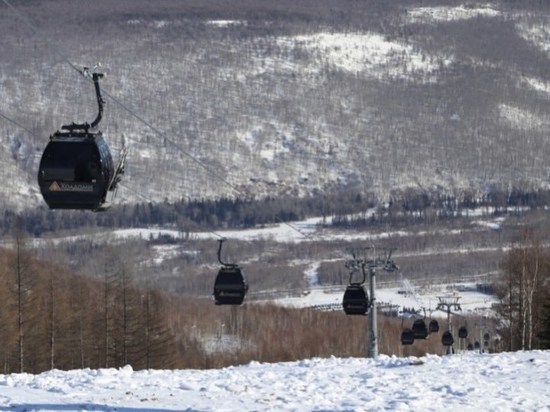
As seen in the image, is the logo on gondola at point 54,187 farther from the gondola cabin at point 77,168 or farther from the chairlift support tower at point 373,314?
the chairlift support tower at point 373,314

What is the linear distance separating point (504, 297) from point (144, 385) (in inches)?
2108

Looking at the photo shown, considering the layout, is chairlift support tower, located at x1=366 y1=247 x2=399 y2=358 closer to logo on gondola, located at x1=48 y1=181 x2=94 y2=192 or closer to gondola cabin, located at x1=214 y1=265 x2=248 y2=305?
gondola cabin, located at x1=214 y1=265 x2=248 y2=305

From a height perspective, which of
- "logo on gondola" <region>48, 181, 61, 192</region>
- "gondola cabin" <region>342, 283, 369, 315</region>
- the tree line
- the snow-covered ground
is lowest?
the tree line

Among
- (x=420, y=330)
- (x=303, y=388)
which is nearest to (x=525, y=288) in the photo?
(x=420, y=330)

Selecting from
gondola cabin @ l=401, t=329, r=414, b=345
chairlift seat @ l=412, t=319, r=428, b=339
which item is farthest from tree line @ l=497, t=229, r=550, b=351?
gondola cabin @ l=401, t=329, r=414, b=345

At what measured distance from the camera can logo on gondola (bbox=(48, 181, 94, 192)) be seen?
1755 cm

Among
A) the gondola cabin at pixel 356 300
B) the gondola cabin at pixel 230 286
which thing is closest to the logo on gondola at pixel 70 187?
the gondola cabin at pixel 230 286

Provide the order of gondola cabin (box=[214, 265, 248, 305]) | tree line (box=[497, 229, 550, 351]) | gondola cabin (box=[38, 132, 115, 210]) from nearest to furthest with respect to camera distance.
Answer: gondola cabin (box=[38, 132, 115, 210]) < gondola cabin (box=[214, 265, 248, 305]) < tree line (box=[497, 229, 550, 351])

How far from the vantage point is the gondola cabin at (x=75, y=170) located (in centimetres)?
1722

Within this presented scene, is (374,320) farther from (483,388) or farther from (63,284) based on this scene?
(63,284)

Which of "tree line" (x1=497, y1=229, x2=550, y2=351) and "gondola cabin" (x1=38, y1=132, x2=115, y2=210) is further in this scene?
"tree line" (x1=497, y1=229, x2=550, y2=351)

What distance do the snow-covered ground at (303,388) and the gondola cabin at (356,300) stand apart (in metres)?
18.4

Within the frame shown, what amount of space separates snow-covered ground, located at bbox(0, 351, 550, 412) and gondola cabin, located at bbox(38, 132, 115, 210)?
3.83m

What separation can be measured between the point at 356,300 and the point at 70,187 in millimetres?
29127
